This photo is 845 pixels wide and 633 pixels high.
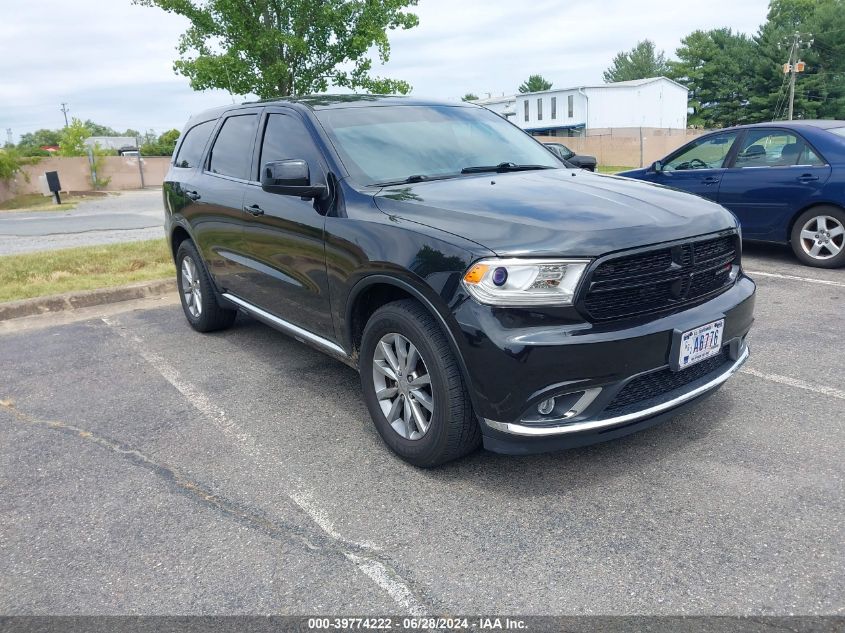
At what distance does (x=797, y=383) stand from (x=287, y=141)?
347cm

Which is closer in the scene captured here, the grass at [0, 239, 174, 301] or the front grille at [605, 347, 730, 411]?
the front grille at [605, 347, 730, 411]

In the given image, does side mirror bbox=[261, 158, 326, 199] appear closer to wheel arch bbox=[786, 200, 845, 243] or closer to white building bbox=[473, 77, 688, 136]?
wheel arch bbox=[786, 200, 845, 243]

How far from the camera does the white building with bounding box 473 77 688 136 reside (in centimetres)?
5859

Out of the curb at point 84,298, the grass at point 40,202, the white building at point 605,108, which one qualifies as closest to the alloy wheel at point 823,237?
the curb at point 84,298

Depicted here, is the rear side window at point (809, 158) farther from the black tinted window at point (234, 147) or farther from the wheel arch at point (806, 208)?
the black tinted window at point (234, 147)

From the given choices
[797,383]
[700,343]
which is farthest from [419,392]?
[797,383]

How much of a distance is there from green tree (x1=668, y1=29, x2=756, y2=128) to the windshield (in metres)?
62.4

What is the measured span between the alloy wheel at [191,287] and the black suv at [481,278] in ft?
4.82

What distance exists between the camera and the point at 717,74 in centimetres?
6262

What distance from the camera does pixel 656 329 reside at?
2.98 meters

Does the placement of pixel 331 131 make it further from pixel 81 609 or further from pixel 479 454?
pixel 81 609

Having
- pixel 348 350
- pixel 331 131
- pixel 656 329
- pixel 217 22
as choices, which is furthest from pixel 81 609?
pixel 217 22

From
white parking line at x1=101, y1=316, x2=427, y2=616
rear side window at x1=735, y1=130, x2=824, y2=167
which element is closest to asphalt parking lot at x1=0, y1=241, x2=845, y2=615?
white parking line at x1=101, y1=316, x2=427, y2=616

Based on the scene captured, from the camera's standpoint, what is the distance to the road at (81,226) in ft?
39.8
